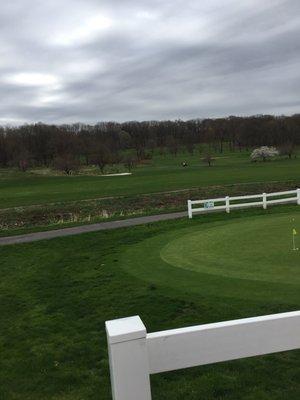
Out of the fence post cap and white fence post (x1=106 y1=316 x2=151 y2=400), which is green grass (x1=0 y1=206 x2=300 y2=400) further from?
the fence post cap

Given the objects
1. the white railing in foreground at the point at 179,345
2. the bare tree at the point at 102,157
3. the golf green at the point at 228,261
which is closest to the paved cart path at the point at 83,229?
the golf green at the point at 228,261

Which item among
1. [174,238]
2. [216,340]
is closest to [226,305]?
[216,340]

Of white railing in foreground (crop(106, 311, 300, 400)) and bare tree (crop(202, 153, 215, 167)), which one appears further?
bare tree (crop(202, 153, 215, 167))

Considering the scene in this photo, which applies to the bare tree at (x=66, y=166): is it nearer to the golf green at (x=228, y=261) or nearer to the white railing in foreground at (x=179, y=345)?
the golf green at (x=228, y=261)

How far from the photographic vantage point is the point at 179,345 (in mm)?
3326

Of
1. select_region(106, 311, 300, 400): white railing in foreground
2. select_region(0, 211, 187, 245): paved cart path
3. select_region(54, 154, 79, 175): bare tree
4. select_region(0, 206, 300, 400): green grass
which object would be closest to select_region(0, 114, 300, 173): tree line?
select_region(54, 154, 79, 175): bare tree

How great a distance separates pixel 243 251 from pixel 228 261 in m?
1.08

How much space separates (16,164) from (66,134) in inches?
1017

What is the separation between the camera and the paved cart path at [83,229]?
2142 centimetres

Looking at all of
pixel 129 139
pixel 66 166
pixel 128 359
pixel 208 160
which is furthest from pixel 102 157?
pixel 128 359

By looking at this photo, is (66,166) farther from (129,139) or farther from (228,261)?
(228,261)

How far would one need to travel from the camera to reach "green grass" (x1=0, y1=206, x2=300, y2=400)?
6.04 metres

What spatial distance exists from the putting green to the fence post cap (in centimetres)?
674

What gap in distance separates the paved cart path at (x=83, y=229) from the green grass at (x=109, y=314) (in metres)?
5.71
